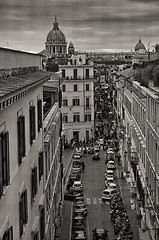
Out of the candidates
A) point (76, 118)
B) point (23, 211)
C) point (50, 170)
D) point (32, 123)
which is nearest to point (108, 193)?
point (50, 170)

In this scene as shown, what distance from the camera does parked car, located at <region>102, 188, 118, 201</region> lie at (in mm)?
40219

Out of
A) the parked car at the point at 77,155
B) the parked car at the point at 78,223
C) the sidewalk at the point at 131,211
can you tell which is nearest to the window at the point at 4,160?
the sidewalk at the point at 131,211

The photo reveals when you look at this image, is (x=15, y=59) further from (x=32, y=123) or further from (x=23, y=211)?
(x=23, y=211)

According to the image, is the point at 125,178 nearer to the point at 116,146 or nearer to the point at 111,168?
the point at 111,168

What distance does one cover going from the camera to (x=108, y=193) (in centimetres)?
4094

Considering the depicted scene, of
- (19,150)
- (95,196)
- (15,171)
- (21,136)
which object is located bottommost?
(95,196)

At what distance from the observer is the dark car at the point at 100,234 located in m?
29.8

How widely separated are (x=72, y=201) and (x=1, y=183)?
30182 mm

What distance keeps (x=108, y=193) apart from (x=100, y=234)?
11.0 m

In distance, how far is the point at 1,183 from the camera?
32.2 feet

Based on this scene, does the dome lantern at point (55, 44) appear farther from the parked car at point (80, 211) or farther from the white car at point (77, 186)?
the parked car at point (80, 211)

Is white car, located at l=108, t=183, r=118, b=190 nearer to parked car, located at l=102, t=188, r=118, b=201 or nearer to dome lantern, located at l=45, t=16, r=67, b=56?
parked car, located at l=102, t=188, r=118, b=201

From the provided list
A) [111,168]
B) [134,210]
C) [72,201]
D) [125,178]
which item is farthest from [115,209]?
[111,168]

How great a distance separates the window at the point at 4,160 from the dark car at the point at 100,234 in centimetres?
2031
